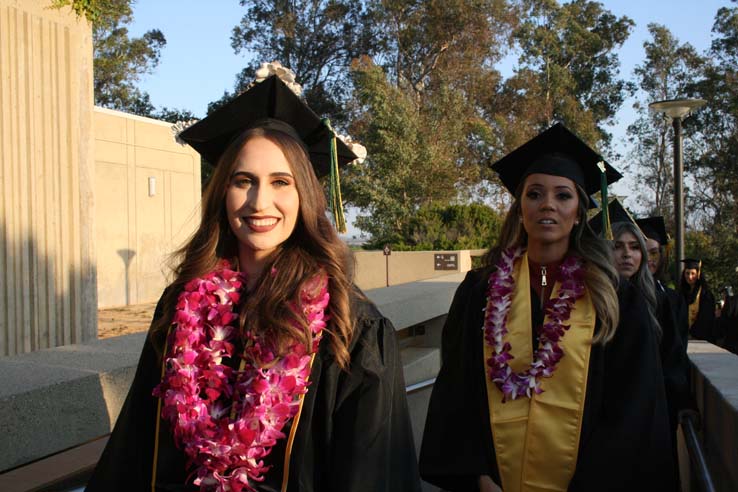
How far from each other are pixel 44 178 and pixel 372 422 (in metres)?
4.06

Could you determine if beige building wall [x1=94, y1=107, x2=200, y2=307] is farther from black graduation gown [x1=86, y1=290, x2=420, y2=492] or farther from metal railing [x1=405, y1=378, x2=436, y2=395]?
black graduation gown [x1=86, y1=290, x2=420, y2=492]

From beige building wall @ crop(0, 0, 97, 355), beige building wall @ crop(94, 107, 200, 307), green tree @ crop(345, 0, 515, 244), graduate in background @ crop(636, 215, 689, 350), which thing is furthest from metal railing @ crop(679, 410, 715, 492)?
green tree @ crop(345, 0, 515, 244)

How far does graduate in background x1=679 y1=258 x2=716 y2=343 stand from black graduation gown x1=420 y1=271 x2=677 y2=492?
646cm

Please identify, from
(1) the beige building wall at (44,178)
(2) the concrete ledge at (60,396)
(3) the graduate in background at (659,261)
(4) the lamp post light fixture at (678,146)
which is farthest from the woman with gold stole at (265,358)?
(4) the lamp post light fixture at (678,146)

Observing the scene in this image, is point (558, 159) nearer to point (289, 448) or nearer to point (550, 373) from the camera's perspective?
point (550, 373)

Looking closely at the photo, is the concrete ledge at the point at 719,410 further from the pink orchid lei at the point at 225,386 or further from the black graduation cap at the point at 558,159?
→ the pink orchid lei at the point at 225,386

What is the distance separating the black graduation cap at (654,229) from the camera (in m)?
5.97

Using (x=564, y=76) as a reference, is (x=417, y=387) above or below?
below

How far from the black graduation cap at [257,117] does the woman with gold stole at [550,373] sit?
110cm

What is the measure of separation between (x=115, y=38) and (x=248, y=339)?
31.7 m

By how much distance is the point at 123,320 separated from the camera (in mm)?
13891

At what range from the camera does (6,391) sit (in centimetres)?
205

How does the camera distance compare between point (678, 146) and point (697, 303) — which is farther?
point (678, 146)

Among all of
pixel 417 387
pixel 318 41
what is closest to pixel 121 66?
pixel 318 41
